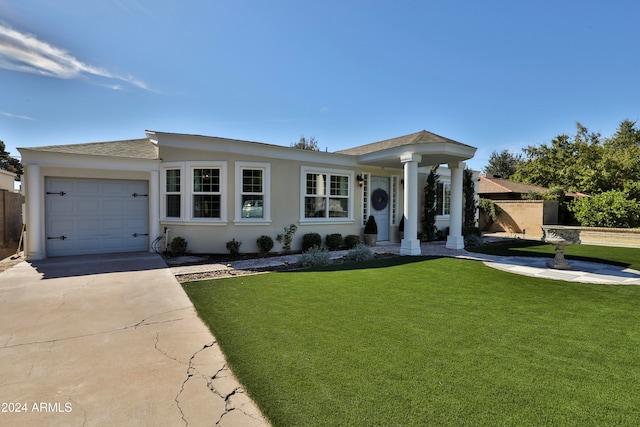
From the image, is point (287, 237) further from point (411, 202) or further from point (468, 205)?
point (468, 205)

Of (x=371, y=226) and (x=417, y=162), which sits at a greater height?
(x=417, y=162)

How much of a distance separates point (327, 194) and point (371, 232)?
228cm

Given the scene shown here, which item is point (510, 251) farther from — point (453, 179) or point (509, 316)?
point (509, 316)

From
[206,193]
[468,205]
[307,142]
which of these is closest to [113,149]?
[206,193]

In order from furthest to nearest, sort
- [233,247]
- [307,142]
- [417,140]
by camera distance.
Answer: [307,142], [417,140], [233,247]

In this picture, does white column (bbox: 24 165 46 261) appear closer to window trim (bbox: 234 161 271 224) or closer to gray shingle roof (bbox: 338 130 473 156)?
window trim (bbox: 234 161 271 224)

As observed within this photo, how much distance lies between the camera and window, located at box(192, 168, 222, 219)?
30.8 ft

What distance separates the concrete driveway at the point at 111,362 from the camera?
7.58 ft

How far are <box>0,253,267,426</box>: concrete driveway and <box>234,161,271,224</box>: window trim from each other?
4084mm

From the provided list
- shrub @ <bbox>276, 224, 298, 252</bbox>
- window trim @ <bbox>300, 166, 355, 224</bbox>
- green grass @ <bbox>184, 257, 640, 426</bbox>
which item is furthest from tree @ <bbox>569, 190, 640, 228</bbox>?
shrub @ <bbox>276, 224, 298, 252</bbox>

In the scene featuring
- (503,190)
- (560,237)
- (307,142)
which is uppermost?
(307,142)

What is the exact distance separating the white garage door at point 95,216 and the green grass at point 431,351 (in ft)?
17.0

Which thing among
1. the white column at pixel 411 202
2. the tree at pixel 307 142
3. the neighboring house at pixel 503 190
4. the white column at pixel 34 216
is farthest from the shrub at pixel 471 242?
the tree at pixel 307 142

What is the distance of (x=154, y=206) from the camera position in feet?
31.6
